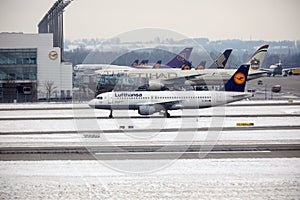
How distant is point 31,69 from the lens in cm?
8106

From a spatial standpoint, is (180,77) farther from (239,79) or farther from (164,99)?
(164,99)

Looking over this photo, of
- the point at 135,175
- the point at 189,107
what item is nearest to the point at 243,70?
the point at 189,107

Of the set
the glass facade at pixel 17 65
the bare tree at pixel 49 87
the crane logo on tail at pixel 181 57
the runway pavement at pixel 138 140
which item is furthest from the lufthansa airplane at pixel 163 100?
the crane logo on tail at pixel 181 57

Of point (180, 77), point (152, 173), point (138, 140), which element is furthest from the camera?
point (180, 77)

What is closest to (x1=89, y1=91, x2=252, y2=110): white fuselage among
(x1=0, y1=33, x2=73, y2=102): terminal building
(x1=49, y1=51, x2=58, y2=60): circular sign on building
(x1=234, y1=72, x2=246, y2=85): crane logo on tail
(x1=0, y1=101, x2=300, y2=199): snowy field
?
(x1=234, y1=72, x2=246, y2=85): crane logo on tail

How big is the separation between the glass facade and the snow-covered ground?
57856 mm

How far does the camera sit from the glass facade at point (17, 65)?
8088 cm

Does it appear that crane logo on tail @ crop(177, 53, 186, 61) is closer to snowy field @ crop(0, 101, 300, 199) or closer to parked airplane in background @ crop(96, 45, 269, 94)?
parked airplane in background @ crop(96, 45, 269, 94)

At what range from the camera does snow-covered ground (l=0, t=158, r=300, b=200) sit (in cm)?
1908

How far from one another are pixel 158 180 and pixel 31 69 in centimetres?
6355

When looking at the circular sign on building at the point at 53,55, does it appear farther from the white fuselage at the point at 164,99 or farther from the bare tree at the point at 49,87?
the white fuselage at the point at 164,99

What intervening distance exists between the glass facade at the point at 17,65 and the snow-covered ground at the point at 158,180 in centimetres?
5786

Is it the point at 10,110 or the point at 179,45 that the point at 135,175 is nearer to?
the point at 10,110

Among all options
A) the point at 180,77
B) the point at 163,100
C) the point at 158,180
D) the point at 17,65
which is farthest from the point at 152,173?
the point at 180,77
